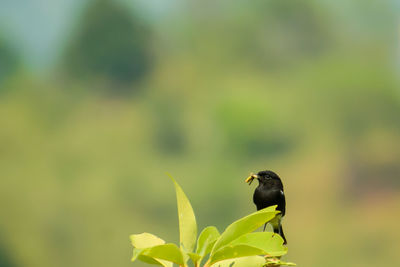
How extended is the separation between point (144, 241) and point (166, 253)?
0.05m

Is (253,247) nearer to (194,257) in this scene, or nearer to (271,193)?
(194,257)

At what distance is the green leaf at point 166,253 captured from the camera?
0.52 m

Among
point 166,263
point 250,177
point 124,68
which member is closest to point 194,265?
point 166,263

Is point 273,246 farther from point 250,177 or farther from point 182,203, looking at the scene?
point 250,177

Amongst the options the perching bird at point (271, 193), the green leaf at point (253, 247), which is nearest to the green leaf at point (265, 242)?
the green leaf at point (253, 247)

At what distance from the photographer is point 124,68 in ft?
31.8

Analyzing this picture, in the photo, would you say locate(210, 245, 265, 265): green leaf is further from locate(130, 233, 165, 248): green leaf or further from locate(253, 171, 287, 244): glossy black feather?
locate(253, 171, 287, 244): glossy black feather

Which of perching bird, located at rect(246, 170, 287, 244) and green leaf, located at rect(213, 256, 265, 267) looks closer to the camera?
green leaf, located at rect(213, 256, 265, 267)

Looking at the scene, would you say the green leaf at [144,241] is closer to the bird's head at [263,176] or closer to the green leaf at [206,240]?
the green leaf at [206,240]

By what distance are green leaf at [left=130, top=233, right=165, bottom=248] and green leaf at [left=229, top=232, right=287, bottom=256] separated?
0.09m

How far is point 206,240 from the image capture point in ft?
1.98

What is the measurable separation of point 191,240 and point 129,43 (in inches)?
371

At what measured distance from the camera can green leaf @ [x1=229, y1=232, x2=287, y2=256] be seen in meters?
0.54

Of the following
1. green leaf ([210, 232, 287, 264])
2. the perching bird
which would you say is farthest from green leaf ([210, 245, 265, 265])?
the perching bird
